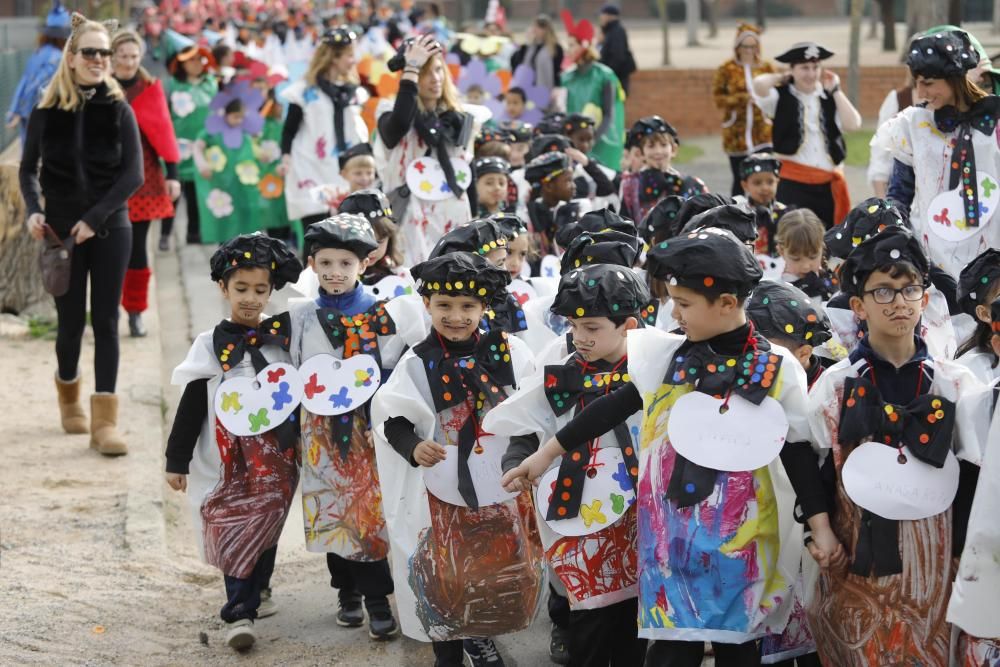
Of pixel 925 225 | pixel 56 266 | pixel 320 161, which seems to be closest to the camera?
pixel 925 225

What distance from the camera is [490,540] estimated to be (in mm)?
5211

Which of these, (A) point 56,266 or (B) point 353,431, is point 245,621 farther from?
(A) point 56,266

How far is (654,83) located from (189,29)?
7.09 m

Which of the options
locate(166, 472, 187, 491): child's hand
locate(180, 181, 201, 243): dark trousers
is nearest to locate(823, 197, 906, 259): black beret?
locate(166, 472, 187, 491): child's hand

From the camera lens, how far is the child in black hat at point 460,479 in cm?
515

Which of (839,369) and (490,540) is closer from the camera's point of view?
(839,369)

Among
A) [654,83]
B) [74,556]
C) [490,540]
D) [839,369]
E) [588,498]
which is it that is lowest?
[654,83]

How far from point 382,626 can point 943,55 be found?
3.05m

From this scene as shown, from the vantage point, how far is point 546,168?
27.2 feet

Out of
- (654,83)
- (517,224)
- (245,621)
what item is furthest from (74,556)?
(654,83)

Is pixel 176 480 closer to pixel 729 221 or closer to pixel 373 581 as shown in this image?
pixel 373 581

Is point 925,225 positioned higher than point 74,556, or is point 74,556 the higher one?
point 925,225

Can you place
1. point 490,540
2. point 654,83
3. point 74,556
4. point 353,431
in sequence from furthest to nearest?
point 654,83 < point 74,556 < point 353,431 < point 490,540

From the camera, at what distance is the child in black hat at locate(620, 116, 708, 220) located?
8.42 m
